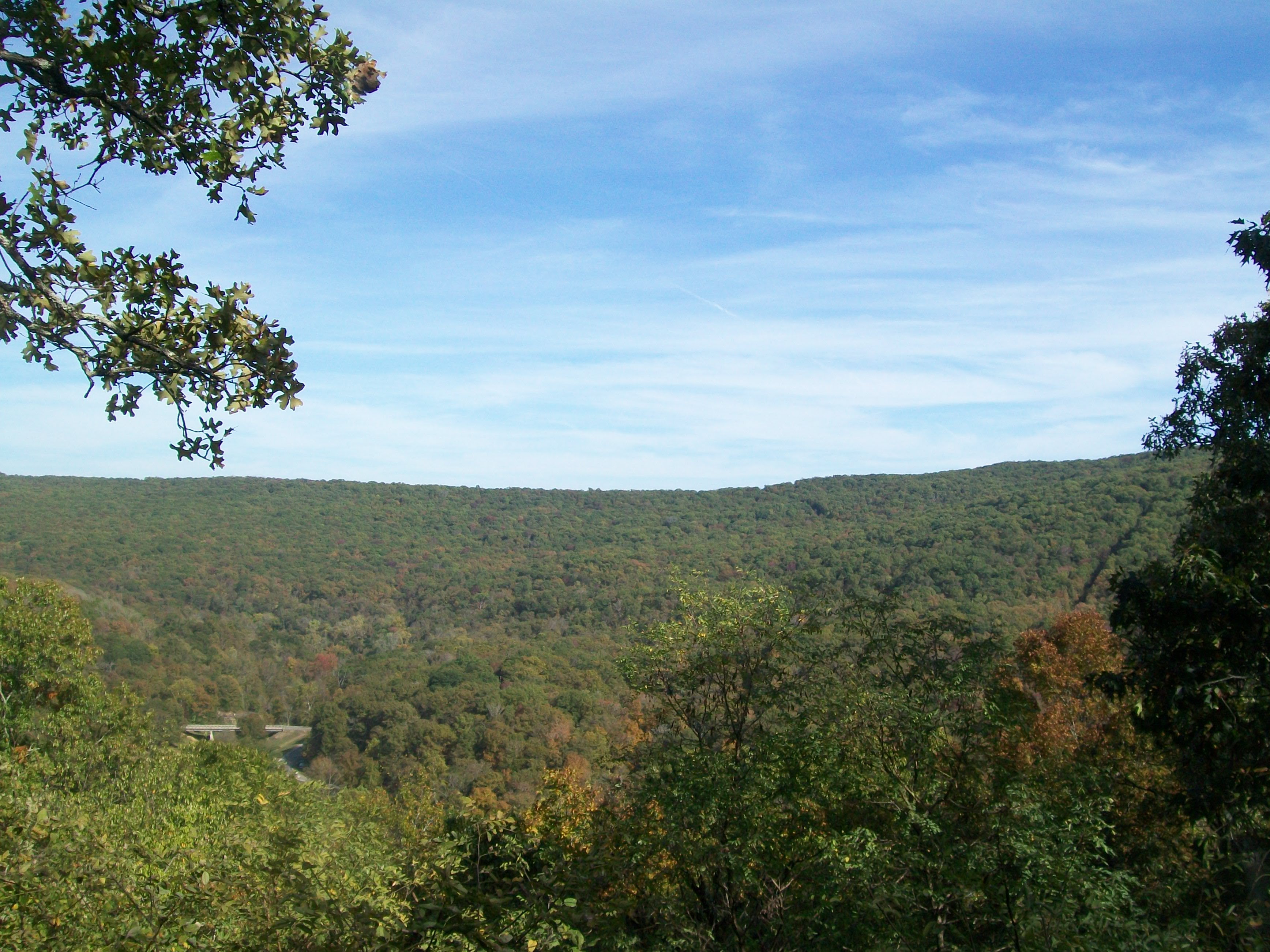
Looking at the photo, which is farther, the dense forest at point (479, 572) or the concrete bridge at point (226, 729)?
the concrete bridge at point (226, 729)

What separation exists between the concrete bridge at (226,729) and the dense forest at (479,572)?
1.17 meters

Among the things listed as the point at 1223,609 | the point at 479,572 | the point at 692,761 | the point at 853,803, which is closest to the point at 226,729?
the point at 479,572

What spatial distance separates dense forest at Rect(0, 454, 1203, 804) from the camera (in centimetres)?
3938

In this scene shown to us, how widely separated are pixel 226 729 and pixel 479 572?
42.9 m

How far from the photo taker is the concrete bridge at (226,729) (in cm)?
4450

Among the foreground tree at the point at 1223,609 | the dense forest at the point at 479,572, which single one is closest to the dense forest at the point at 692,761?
the foreground tree at the point at 1223,609

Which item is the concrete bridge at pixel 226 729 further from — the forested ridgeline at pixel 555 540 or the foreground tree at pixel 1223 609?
the foreground tree at pixel 1223 609

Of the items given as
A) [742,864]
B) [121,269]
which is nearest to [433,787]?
[742,864]

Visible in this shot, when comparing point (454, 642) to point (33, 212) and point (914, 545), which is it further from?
point (33, 212)

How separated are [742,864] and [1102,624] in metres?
11.5

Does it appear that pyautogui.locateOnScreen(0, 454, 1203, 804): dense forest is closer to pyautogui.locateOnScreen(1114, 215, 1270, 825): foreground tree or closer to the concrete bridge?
the concrete bridge

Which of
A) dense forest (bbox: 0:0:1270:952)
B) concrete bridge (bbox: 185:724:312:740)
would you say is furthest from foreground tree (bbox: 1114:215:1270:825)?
concrete bridge (bbox: 185:724:312:740)

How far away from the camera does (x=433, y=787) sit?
33.0m

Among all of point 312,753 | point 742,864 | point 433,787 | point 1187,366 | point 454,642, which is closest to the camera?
point 742,864
